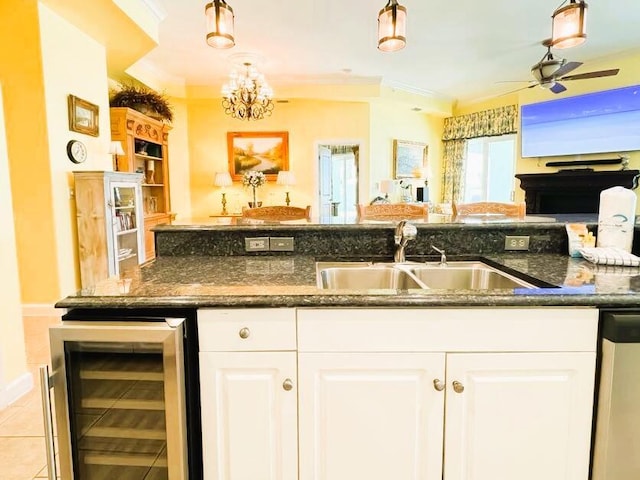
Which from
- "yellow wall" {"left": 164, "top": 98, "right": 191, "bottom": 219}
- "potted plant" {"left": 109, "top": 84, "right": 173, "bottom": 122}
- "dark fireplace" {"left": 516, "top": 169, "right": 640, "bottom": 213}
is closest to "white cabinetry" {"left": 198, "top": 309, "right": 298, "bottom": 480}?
"potted plant" {"left": 109, "top": 84, "right": 173, "bottom": 122}

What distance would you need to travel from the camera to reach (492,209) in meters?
2.86

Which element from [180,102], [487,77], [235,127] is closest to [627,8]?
[487,77]

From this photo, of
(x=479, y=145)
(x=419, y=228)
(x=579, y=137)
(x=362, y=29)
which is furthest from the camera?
(x=479, y=145)

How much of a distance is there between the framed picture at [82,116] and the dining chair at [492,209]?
131 inches

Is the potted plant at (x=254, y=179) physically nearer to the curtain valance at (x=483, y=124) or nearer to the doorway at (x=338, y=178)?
the doorway at (x=338, y=178)

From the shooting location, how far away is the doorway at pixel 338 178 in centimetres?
641

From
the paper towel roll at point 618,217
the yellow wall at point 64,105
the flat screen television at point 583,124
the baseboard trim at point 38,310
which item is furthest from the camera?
the flat screen television at point 583,124

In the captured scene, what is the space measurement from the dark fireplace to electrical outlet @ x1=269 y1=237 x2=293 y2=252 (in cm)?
501

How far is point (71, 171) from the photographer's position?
3.41 meters

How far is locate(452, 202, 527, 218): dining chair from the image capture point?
9.17ft

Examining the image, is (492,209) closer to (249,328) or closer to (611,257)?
(611,257)

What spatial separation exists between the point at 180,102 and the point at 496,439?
20.5 feet

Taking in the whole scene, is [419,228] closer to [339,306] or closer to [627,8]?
[339,306]

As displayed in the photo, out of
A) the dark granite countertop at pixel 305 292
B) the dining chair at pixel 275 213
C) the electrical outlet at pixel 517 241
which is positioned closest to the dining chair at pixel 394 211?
the dining chair at pixel 275 213
